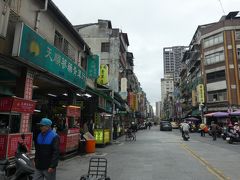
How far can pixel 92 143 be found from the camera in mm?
16109

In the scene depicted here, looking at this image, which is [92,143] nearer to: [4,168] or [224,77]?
[4,168]

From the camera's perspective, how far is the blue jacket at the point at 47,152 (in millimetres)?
5461

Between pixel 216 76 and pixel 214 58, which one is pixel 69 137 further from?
pixel 214 58

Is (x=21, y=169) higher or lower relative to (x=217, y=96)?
lower

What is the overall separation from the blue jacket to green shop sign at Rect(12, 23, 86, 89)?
447 cm

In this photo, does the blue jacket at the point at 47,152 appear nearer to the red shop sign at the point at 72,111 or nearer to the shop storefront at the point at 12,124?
the shop storefront at the point at 12,124

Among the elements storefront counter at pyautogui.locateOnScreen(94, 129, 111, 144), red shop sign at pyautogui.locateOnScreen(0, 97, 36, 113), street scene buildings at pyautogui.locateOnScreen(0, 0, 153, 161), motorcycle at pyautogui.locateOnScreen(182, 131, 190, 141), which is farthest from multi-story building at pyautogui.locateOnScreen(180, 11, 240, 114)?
red shop sign at pyautogui.locateOnScreen(0, 97, 36, 113)

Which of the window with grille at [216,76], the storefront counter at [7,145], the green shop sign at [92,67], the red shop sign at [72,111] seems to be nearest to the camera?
the storefront counter at [7,145]

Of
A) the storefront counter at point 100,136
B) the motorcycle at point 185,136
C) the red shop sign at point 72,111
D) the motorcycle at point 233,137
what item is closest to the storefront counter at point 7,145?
the red shop sign at point 72,111

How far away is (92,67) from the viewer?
66.3 ft

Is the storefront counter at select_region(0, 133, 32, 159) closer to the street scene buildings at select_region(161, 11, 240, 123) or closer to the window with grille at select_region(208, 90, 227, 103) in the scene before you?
the street scene buildings at select_region(161, 11, 240, 123)

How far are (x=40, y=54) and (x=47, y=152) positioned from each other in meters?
6.00

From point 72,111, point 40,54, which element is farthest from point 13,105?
point 72,111

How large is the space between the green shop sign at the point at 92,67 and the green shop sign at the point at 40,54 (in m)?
5.04
